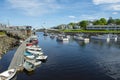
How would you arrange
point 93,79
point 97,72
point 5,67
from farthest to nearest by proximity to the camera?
point 5,67, point 97,72, point 93,79

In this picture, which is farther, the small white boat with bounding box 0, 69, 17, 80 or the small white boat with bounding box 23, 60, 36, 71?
the small white boat with bounding box 23, 60, 36, 71

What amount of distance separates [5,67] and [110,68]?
2321cm

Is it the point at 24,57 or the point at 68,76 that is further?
the point at 24,57

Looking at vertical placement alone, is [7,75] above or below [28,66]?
above

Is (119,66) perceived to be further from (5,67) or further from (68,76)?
(5,67)

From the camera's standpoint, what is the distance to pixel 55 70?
44031mm

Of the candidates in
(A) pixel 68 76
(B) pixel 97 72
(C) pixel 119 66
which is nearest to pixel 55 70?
(A) pixel 68 76

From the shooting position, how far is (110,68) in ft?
152

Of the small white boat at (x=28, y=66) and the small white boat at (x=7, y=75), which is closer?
the small white boat at (x=7, y=75)

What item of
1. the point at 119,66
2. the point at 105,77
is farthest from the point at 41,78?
the point at 119,66

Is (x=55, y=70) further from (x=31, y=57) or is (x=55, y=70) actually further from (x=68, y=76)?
(x=31, y=57)

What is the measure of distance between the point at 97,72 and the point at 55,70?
8747mm

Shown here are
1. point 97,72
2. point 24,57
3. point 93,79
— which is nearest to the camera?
point 93,79

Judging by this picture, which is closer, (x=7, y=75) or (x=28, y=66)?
(x=7, y=75)
